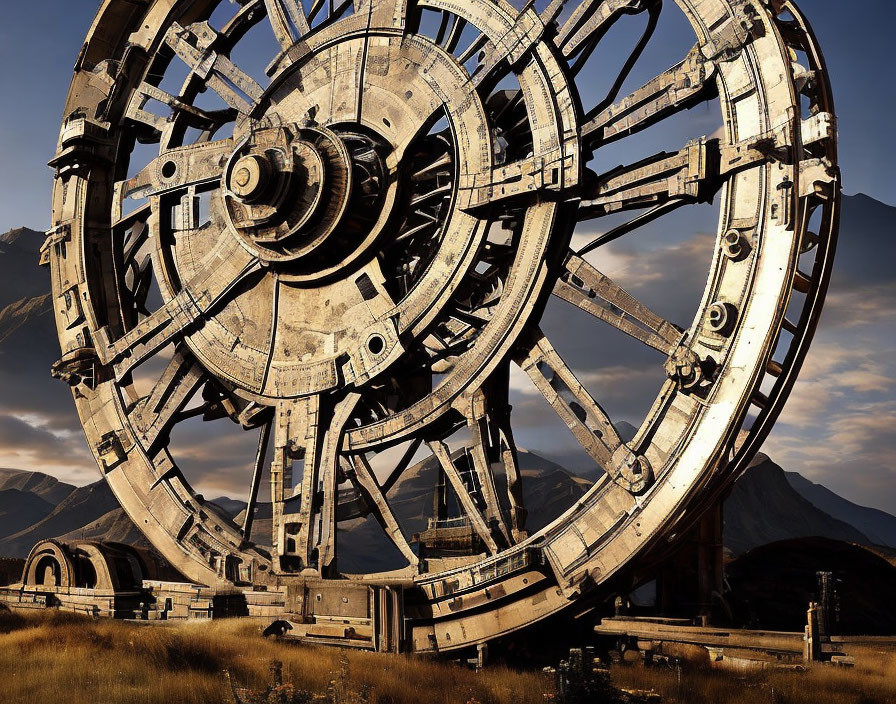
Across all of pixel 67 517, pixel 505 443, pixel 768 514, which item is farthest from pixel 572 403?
pixel 67 517

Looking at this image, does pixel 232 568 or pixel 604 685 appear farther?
pixel 232 568

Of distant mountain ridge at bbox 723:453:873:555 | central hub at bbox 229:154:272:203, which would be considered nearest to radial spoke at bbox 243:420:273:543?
central hub at bbox 229:154:272:203

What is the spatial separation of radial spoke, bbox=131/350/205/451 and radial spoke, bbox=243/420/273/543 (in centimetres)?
226

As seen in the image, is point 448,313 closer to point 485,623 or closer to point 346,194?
point 346,194

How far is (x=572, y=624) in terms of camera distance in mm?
19859

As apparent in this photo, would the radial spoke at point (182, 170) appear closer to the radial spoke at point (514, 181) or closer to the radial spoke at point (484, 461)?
the radial spoke at point (514, 181)

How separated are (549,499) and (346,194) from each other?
165ft

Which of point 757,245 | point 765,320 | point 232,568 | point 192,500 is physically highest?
point 757,245

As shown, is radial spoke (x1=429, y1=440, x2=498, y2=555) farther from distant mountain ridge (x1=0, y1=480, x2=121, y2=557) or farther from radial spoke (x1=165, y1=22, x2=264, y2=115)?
distant mountain ridge (x1=0, y1=480, x2=121, y2=557)

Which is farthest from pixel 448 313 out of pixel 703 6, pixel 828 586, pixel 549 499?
pixel 549 499

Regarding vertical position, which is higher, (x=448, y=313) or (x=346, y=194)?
(x=346, y=194)

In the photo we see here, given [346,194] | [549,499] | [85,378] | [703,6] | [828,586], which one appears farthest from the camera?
[549,499]

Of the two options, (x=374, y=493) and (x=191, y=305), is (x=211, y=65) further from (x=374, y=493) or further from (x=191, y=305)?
(x=374, y=493)

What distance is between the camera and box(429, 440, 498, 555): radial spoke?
2005cm
